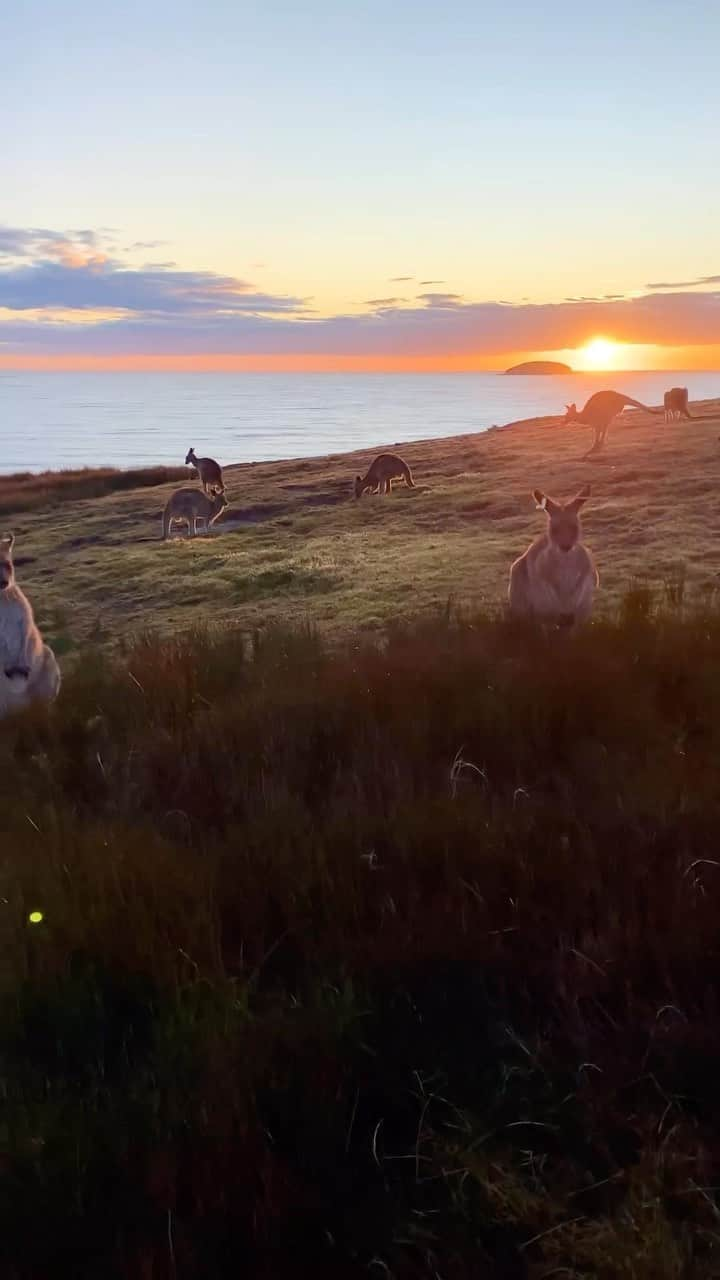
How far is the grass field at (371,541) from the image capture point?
13.7 meters

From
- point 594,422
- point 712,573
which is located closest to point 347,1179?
point 712,573

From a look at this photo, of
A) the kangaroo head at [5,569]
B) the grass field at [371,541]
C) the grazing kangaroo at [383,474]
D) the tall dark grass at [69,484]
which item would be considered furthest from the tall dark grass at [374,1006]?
the tall dark grass at [69,484]

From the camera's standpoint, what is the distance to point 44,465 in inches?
2938

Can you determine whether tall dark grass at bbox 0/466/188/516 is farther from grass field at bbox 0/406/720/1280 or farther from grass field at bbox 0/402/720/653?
grass field at bbox 0/406/720/1280

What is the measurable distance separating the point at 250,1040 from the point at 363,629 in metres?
8.82

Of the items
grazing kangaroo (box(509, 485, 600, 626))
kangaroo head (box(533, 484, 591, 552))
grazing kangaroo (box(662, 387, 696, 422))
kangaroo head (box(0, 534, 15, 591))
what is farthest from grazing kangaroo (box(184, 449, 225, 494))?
grazing kangaroo (box(509, 485, 600, 626))

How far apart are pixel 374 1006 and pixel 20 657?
20.9 feet

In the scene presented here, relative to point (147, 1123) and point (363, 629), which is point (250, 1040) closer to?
point (147, 1123)

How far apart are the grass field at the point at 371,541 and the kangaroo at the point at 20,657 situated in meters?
2.18

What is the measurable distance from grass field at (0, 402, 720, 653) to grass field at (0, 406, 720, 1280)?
4737 millimetres

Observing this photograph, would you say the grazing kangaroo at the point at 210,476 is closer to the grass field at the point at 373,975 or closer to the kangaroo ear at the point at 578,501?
the kangaroo ear at the point at 578,501

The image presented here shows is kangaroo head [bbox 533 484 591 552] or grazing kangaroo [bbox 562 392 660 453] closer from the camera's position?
kangaroo head [bbox 533 484 591 552]

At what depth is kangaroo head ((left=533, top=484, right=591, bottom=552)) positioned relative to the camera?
31.4ft

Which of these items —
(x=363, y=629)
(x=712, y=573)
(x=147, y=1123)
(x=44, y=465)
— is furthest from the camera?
(x=44, y=465)
